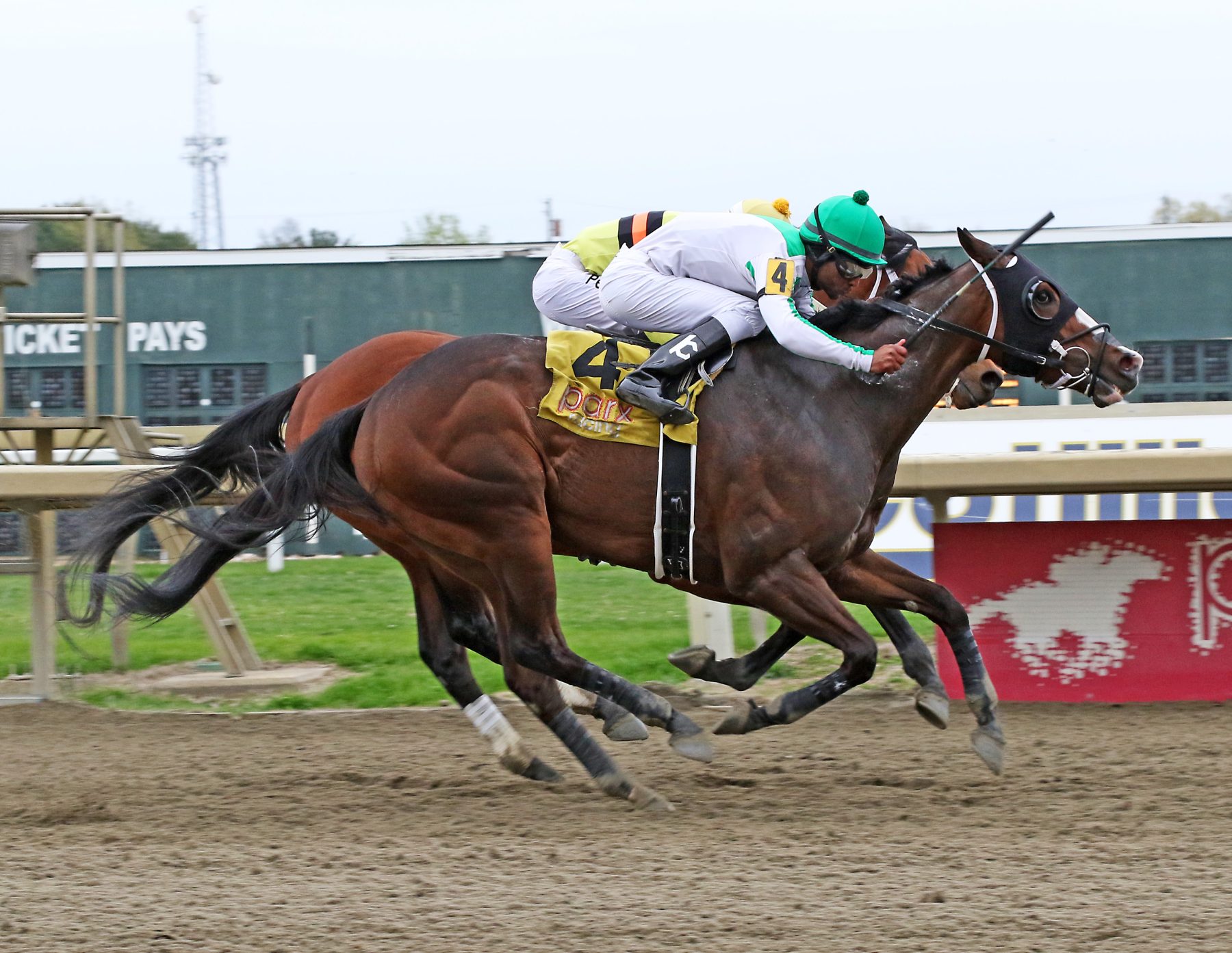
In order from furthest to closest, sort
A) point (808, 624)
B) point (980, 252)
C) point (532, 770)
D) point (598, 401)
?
point (532, 770)
point (980, 252)
point (598, 401)
point (808, 624)

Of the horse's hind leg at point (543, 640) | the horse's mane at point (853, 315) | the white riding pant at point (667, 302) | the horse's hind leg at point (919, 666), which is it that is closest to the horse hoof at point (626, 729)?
the horse's hind leg at point (543, 640)

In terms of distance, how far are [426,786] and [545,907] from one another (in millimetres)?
1695

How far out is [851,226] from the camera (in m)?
5.02

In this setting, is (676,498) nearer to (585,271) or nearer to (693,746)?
(693,746)

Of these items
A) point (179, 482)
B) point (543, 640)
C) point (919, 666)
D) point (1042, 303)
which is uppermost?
point (1042, 303)

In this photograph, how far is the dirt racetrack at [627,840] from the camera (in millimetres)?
3273

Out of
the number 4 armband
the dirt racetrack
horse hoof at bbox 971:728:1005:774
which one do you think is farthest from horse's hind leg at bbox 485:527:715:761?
the number 4 armband

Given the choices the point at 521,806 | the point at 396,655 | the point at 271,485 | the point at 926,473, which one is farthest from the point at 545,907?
the point at 396,655

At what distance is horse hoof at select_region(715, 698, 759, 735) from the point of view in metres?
4.78

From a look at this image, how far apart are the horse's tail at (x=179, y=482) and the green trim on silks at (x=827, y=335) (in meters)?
2.06

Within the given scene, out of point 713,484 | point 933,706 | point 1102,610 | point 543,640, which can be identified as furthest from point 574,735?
point 1102,610

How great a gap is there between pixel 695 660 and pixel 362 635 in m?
3.42

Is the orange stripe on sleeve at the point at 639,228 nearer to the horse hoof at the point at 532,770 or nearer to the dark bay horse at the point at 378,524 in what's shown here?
the dark bay horse at the point at 378,524

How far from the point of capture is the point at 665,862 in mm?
3896
